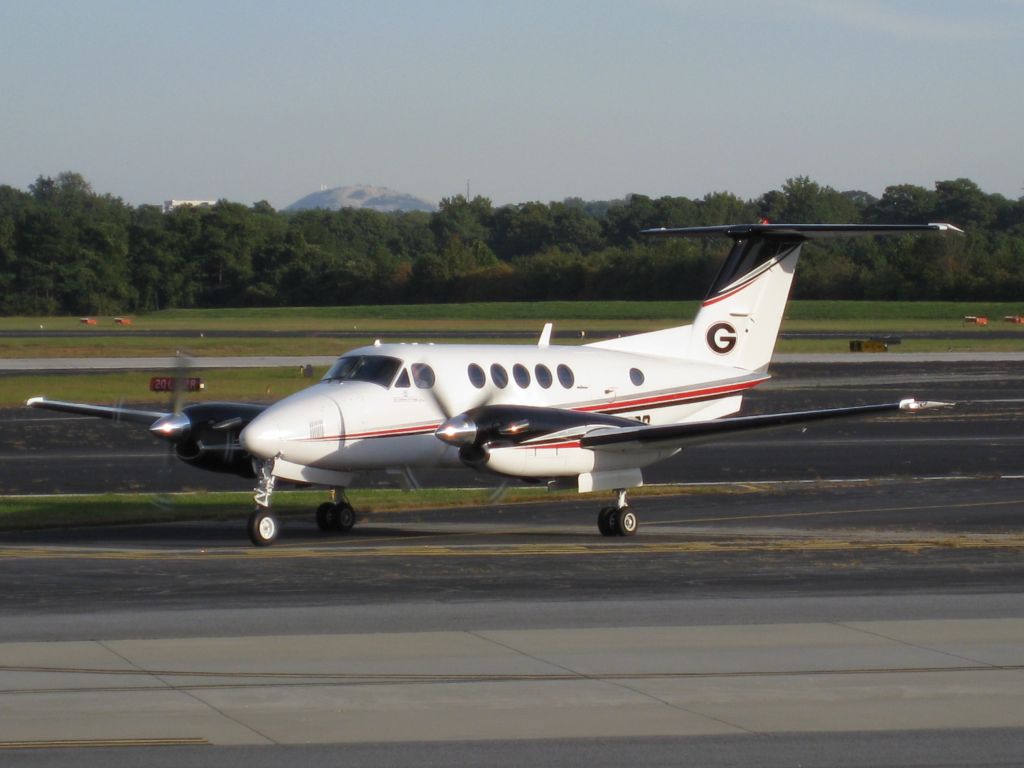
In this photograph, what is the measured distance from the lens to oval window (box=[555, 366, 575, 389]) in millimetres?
21250

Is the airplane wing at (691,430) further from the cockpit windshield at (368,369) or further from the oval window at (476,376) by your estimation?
the cockpit windshield at (368,369)

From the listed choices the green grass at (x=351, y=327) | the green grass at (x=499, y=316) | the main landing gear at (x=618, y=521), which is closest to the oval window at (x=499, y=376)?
the main landing gear at (x=618, y=521)

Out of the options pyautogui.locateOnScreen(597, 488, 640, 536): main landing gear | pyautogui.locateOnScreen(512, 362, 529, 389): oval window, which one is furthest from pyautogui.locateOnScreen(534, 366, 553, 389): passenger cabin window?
pyautogui.locateOnScreen(597, 488, 640, 536): main landing gear

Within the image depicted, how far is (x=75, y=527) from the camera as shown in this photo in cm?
2105

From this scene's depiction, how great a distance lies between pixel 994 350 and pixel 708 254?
1638 inches

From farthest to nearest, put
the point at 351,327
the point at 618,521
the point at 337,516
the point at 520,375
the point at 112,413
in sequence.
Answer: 1. the point at 351,327
2. the point at 112,413
3. the point at 520,375
4. the point at 337,516
5. the point at 618,521

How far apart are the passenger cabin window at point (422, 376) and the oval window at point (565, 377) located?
2167 millimetres

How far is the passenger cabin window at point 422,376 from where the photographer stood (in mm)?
20047

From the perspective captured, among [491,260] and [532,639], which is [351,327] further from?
[532,639]

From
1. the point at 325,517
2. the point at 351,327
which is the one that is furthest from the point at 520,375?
the point at 351,327

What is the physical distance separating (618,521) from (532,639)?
773 centimetres

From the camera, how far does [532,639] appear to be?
12359 millimetres

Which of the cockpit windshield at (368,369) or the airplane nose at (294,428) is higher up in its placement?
the cockpit windshield at (368,369)

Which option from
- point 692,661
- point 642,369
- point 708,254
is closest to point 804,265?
point 708,254
